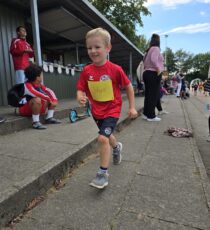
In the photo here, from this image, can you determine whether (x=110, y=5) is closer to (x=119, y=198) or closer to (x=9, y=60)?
(x=9, y=60)

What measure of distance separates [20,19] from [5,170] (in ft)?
19.3

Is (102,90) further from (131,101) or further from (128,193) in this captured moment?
(128,193)

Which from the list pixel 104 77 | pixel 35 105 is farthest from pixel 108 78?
pixel 35 105

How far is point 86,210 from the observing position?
6.68ft

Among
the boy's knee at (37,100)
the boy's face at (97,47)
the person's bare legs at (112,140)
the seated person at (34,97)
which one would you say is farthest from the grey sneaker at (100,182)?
the boy's knee at (37,100)

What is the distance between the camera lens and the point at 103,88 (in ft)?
8.42

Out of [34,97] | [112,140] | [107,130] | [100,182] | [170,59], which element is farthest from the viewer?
[170,59]

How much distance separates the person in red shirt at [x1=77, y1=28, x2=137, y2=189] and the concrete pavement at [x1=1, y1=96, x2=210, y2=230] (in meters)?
0.28

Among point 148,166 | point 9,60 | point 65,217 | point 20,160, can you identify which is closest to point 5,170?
point 20,160

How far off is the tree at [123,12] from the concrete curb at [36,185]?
1003 inches

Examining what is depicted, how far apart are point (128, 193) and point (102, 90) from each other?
1.08 meters

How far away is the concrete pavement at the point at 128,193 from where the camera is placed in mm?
1892

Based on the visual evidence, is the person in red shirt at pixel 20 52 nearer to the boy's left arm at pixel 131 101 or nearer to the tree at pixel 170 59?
the boy's left arm at pixel 131 101

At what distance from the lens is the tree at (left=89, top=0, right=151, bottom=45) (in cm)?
2639
